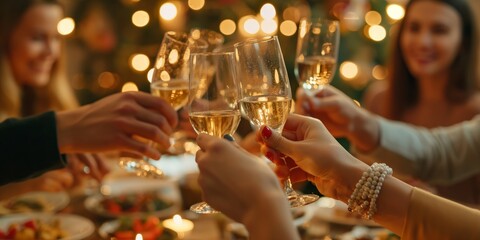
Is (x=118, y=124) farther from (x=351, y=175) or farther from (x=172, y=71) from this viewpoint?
(x=351, y=175)

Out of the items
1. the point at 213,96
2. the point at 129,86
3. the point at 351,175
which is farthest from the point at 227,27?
the point at 351,175

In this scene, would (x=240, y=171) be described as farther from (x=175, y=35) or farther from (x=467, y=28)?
(x=467, y=28)

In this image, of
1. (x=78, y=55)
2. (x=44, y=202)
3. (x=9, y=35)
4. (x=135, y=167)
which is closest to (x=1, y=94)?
(x=9, y=35)

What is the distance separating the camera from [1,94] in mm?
2674

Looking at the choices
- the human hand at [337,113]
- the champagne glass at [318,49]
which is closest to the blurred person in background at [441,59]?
the human hand at [337,113]

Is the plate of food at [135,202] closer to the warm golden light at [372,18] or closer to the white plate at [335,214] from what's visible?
the white plate at [335,214]

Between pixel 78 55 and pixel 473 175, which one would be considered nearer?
pixel 473 175

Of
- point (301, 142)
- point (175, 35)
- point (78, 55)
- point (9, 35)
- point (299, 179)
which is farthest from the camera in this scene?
point (78, 55)

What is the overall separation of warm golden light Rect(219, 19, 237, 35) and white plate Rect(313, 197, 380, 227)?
2.45 m

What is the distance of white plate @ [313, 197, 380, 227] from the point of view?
1859mm

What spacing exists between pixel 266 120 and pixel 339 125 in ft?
2.72

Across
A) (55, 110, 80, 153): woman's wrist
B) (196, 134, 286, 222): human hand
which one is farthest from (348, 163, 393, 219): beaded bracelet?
(55, 110, 80, 153): woman's wrist

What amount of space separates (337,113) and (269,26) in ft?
8.03

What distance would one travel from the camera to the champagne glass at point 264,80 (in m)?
1.15
